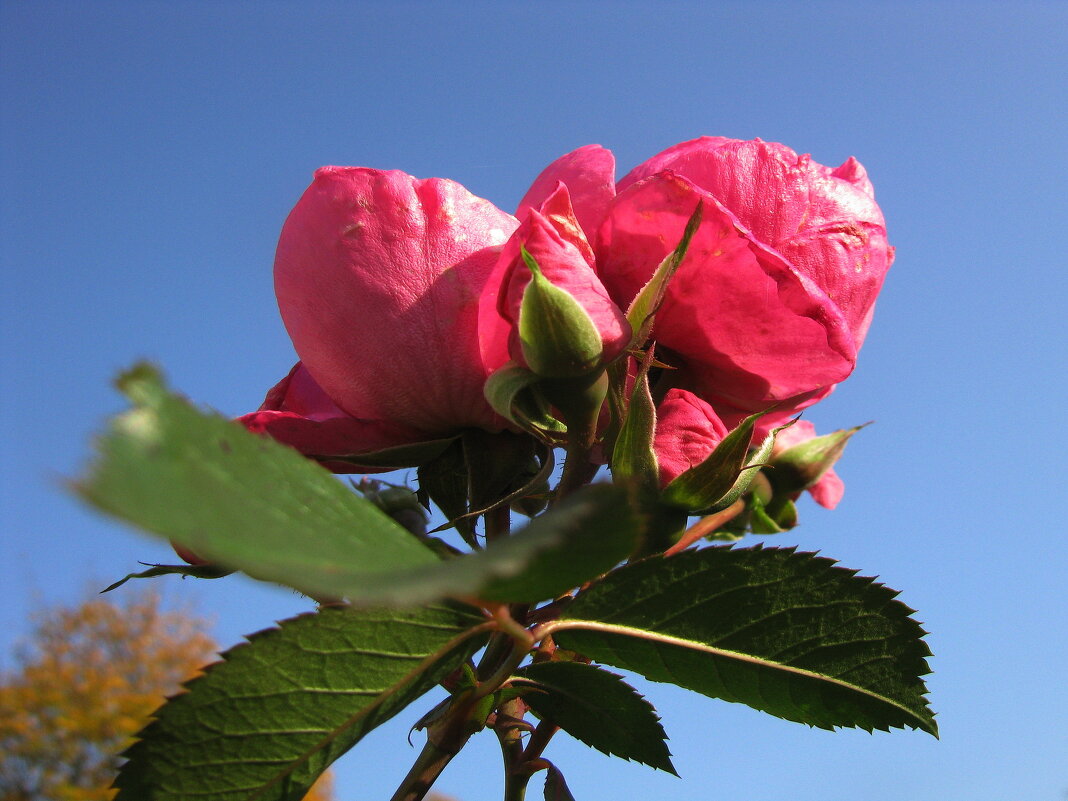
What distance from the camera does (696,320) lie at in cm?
48

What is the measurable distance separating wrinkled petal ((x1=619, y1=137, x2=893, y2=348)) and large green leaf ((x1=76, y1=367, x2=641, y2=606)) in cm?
29

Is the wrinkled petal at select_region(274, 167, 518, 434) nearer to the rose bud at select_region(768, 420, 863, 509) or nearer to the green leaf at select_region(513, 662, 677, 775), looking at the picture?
the green leaf at select_region(513, 662, 677, 775)

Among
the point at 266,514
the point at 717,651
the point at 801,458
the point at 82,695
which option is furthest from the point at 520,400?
the point at 82,695

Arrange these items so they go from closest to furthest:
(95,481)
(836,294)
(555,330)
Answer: (95,481) → (555,330) → (836,294)

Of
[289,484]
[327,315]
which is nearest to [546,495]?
[327,315]

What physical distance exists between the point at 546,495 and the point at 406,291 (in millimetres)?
141

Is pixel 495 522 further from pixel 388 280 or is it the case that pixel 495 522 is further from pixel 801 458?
pixel 801 458

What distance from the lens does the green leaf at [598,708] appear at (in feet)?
1.59

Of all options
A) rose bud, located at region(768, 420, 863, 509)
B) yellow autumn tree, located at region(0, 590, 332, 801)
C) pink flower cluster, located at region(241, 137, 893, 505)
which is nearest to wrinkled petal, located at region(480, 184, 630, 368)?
pink flower cluster, located at region(241, 137, 893, 505)

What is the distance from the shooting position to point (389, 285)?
18.2 inches

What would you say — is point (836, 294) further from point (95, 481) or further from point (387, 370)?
point (95, 481)

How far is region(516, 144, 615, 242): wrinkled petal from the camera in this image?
51cm

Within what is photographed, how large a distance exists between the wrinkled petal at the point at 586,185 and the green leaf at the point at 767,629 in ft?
0.65

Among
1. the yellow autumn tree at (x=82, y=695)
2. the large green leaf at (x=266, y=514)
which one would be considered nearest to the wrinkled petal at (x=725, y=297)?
the large green leaf at (x=266, y=514)
